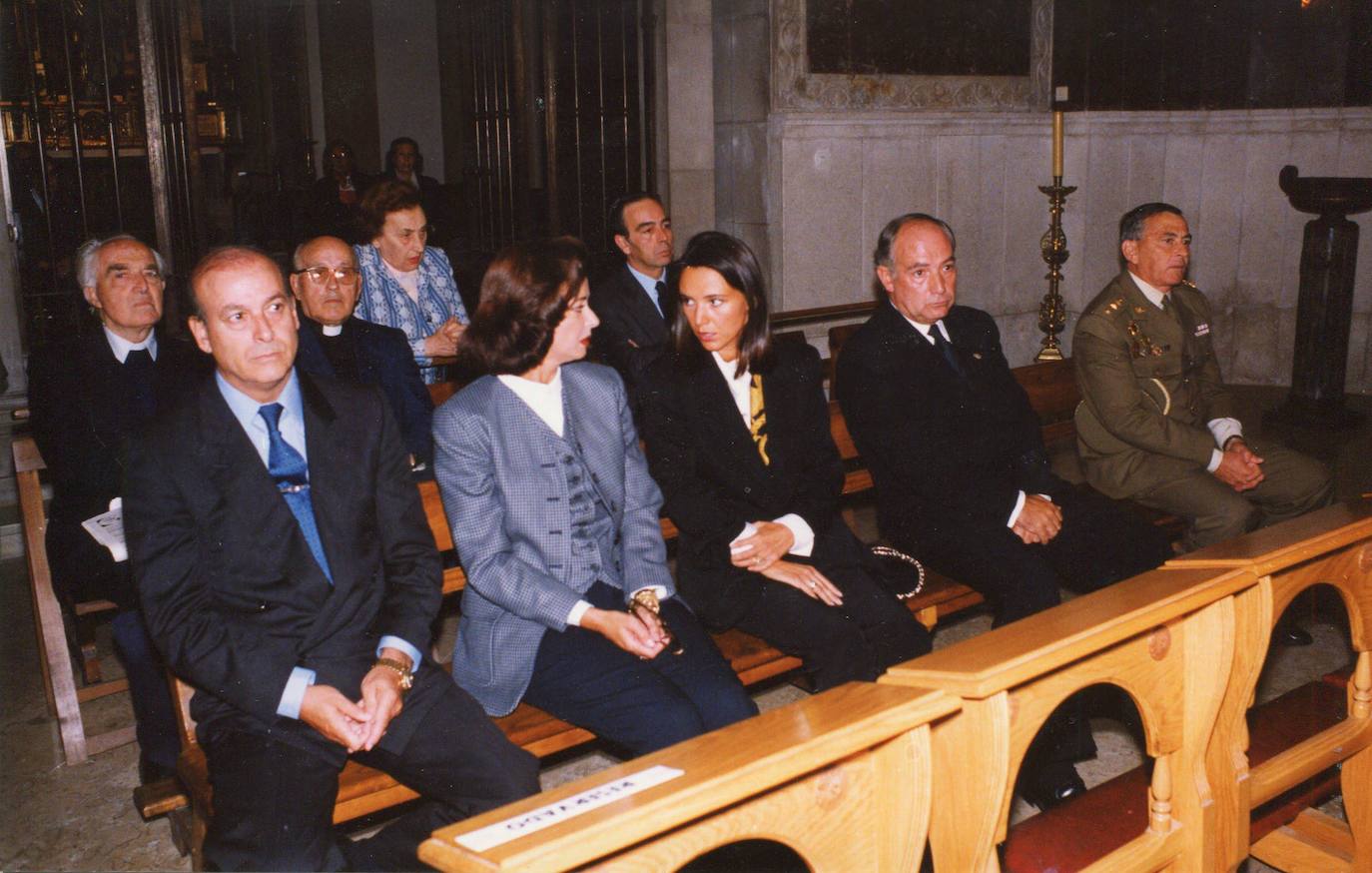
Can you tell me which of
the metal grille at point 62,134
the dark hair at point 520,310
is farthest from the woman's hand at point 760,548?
the metal grille at point 62,134

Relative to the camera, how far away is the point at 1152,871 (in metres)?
2.49

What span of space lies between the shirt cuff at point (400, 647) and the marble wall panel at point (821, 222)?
16.9 ft

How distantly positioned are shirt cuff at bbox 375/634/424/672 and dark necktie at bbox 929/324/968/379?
6.60 feet

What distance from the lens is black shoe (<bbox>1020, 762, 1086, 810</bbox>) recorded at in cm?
340

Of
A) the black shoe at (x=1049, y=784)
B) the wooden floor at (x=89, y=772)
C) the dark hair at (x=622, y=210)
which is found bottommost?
the wooden floor at (x=89, y=772)

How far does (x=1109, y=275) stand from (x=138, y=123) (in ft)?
23.4

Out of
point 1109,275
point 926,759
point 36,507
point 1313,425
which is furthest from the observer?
point 1109,275

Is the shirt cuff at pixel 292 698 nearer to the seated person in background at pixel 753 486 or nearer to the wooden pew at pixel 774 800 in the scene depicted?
the wooden pew at pixel 774 800

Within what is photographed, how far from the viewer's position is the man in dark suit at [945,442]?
12.7 ft

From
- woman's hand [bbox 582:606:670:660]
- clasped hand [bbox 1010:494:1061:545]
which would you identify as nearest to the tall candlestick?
clasped hand [bbox 1010:494:1061:545]

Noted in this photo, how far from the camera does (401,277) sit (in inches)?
192

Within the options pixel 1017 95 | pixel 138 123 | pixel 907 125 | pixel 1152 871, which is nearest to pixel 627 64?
pixel 907 125

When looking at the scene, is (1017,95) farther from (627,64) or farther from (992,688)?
(992,688)

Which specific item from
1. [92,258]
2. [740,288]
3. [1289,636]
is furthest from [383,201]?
[1289,636]
